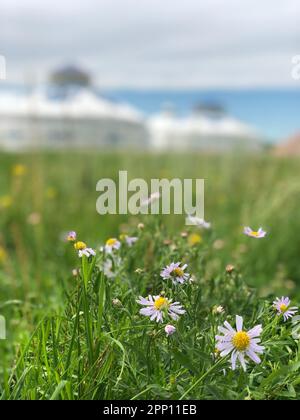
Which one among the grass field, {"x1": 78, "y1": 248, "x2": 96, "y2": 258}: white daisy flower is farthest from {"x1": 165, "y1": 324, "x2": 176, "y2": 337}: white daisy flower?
{"x1": 78, "y1": 248, "x2": 96, "y2": 258}: white daisy flower

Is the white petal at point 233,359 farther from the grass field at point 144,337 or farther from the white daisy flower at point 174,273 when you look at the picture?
the white daisy flower at point 174,273

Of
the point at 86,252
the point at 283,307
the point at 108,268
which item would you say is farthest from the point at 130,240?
the point at 283,307

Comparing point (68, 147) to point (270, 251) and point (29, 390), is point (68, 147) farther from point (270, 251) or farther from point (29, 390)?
point (29, 390)

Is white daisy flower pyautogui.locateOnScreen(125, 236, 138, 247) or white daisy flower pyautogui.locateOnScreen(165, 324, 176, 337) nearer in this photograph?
white daisy flower pyautogui.locateOnScreen(165, 324, 176, 337)

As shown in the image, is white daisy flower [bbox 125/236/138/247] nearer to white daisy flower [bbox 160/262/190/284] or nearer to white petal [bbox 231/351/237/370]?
white daisy flower [bbox 160/262/190/284]

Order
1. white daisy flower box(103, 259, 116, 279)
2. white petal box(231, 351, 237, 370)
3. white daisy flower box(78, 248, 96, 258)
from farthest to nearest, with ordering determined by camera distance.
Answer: white daisy flower box(103, 259, 116, 279) → white daisy flower box(78, 248, 96, 258) → white petal box(231, 351, 237, 370)

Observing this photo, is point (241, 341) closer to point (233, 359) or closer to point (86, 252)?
point (233, 359)

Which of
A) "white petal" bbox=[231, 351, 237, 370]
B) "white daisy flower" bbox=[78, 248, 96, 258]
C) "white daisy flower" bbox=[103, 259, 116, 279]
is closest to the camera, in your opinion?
"white petal" bbox=[231, 351, 237, 370]
